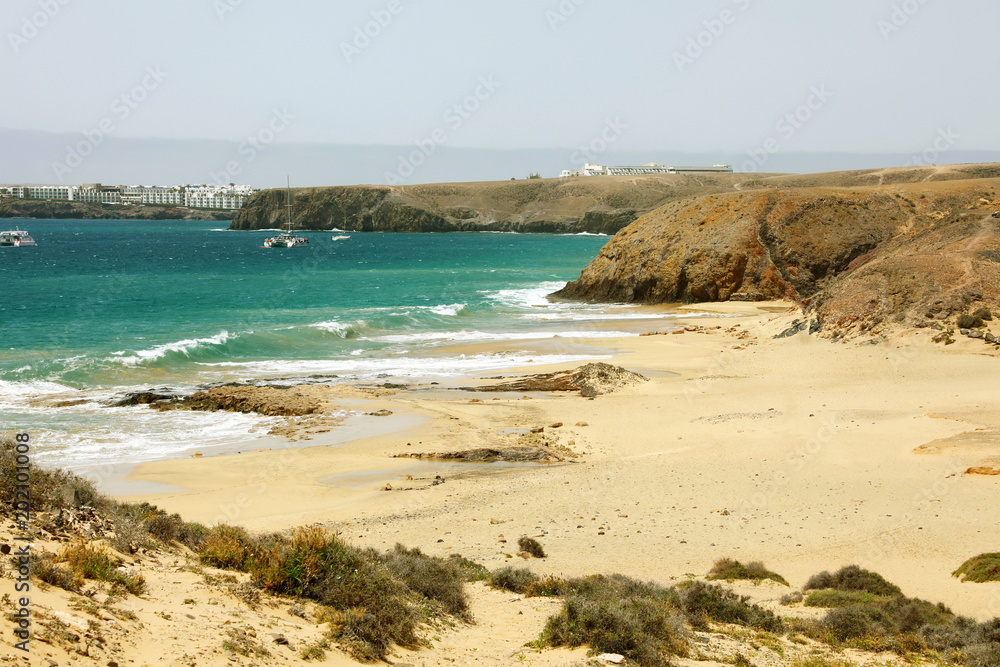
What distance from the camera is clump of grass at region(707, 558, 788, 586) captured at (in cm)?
Result: 904

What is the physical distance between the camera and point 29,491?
24.8 ft

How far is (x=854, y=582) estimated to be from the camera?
341 inches

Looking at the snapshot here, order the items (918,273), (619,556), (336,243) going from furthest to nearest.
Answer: (336,243)
(918,273)
(619,556)

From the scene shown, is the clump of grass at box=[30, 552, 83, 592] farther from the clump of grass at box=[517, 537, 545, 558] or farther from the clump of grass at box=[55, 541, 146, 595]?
the clump of grass at box=[517, 537, 545, 558]

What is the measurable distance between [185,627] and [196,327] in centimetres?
3100

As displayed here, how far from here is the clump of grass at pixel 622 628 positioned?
263 inches

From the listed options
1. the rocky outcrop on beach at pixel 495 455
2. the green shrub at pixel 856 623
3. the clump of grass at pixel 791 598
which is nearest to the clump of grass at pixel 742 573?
the clump of grass at pixel 791 598

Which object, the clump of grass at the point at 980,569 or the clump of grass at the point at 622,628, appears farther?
the clump of grass at the point at 980,569

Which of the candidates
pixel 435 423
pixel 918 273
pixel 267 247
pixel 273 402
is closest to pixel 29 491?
pixel 435 423

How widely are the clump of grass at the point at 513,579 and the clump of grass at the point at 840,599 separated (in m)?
2.94

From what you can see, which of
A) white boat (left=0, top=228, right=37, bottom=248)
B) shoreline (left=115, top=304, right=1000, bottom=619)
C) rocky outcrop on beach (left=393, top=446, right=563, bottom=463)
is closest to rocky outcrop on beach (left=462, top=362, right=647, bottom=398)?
shoreline (left=115, top=304, right=1000, bottom=619)

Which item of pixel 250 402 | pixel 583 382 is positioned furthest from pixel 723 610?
pixel 250 402

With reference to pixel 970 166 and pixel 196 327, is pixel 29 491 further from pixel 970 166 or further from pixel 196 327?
pixel 970 166

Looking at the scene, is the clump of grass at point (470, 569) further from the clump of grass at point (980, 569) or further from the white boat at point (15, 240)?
the white boat at point (15, 240)
